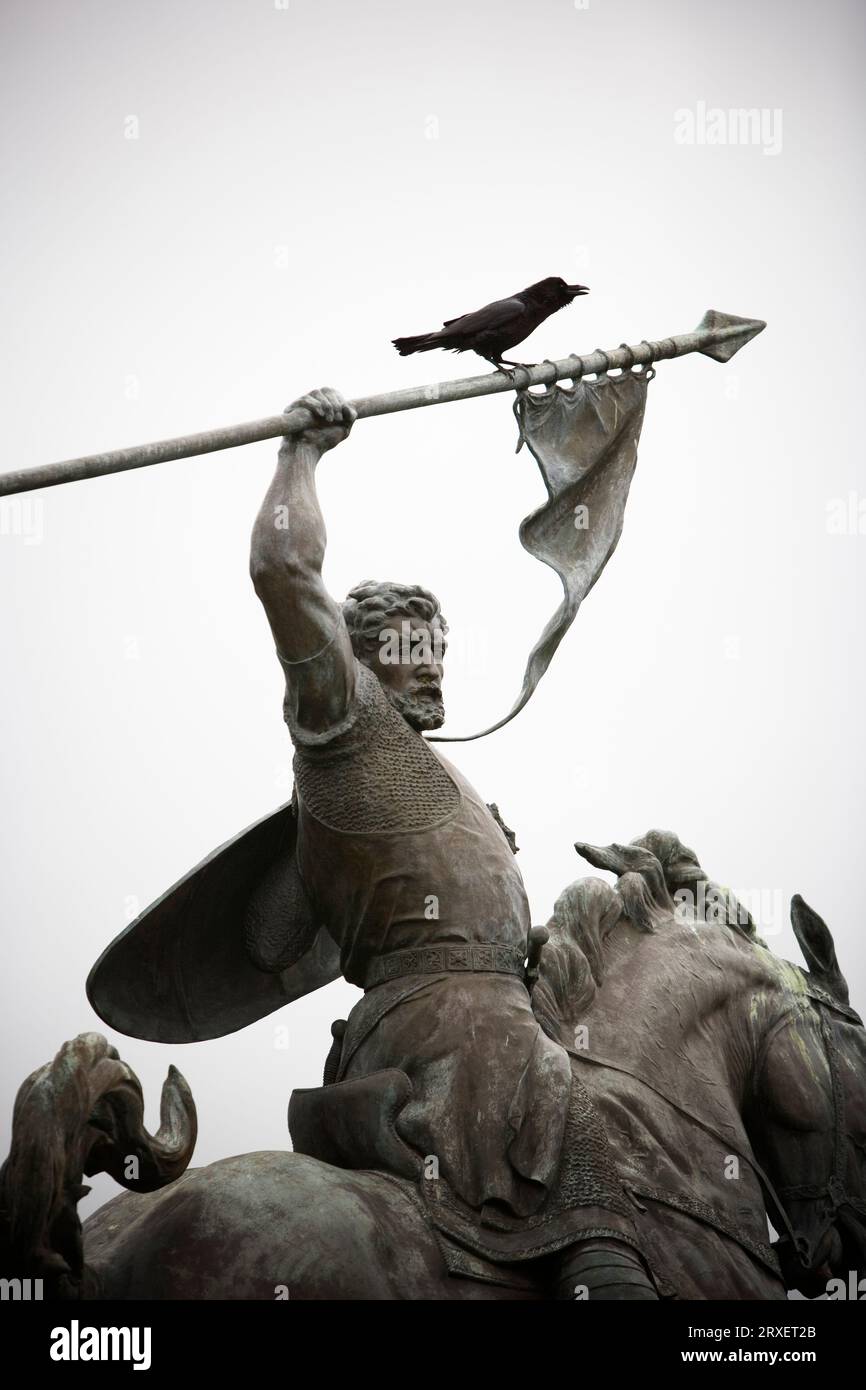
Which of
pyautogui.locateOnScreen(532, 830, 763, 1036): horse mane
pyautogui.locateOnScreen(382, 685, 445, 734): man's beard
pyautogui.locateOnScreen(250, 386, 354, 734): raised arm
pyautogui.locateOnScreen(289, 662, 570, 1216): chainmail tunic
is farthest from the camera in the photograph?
pyautogui.locateOnScreen(532, 830, 763, 1036): horse mane

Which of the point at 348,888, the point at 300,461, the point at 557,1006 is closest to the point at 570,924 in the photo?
the point at 557,1006

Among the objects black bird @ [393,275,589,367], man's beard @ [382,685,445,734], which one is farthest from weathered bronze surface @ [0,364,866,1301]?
black bird @ [393,275,589,367]

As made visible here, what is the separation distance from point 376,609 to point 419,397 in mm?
769

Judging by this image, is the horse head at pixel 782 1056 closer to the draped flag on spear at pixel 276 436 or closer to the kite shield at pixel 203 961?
the draped flag on spear at pixel 276 436

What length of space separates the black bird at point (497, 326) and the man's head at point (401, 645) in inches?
39.6

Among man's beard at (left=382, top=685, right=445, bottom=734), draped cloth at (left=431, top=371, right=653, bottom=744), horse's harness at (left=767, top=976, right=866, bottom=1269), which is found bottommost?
horse's harness at (left=767, top=976, right=866, bottom=1269)

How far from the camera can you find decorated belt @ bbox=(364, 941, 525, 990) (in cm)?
589

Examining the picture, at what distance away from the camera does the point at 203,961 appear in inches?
264

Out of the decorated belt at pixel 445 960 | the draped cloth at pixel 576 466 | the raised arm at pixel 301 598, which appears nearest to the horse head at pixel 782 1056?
the decorated belt at pixel 445 960

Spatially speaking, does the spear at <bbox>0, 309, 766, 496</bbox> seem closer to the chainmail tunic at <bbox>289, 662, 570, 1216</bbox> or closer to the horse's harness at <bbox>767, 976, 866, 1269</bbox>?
A: the chainmail tunic at <bbox>289, 662, 570, 1216</bbox>

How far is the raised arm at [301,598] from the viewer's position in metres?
5.80

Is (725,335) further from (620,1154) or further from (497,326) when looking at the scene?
(620,1154)
